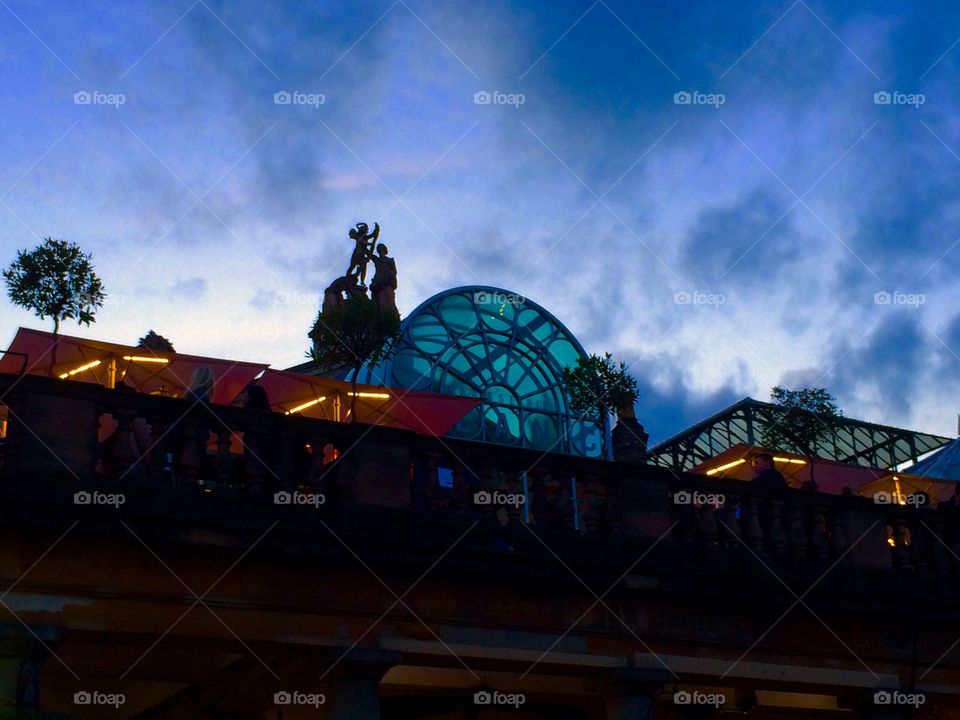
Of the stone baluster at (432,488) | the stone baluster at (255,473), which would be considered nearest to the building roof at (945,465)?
the stone baluster at (432,488)

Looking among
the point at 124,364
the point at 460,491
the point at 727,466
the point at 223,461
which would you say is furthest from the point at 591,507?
the point at 727,466

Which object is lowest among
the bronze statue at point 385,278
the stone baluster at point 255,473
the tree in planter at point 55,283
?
the stone baluster at point 255,473

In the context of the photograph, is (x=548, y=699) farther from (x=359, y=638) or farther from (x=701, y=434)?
(x=701, y=434)

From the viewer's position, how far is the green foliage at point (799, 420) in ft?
77.5

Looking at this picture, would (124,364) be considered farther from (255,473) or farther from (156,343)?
(255,473)

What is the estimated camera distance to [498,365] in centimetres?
4234

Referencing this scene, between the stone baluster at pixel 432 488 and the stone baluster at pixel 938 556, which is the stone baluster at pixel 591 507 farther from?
the stone baluster at pixel 938 556

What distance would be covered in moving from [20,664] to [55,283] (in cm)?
463

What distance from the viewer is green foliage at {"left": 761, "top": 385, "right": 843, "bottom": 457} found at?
23609 mm

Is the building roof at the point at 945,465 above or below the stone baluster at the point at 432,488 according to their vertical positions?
above

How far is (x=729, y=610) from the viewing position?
45.9 feet

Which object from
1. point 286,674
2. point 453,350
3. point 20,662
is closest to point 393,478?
point 286,674

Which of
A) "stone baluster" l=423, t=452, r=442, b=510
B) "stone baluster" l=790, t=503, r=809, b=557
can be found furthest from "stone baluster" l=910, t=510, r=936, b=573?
"stone baluster" l=423, t=452, r=442, b=510

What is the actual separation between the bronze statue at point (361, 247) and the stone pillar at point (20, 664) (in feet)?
51.1
